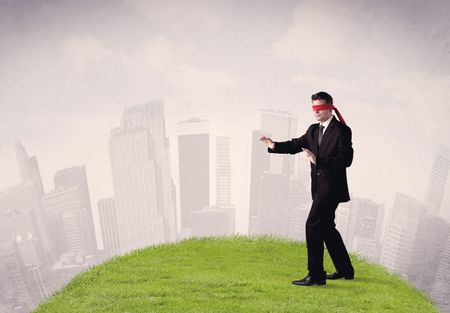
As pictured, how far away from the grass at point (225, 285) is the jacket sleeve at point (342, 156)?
1689mm

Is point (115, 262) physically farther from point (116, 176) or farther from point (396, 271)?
point (116, 176)

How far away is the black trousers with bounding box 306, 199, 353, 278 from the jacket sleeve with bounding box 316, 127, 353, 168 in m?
0.46

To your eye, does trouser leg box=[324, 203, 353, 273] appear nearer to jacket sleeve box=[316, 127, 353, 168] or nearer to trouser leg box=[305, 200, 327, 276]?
trouser leg box=[305, 200, 327, 276]

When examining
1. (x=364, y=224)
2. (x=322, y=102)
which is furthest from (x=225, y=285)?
(x=364, y=224)

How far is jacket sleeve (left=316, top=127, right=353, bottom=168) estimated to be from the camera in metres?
6.64

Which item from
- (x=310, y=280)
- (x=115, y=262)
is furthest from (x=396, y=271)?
(x=115, y=262)

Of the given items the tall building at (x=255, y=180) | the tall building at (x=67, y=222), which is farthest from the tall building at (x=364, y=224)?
the tall building at (x=67, y=222)

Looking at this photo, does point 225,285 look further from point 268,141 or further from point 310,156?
point 310,156

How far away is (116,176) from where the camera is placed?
7538 cm

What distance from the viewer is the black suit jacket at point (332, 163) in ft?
21.9

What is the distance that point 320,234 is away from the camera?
6930mm

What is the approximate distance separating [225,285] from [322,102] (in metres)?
2.78

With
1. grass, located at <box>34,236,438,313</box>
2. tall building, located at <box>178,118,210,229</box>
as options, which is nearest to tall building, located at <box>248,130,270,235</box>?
tall building, located at <box>178,118,210,229</box>

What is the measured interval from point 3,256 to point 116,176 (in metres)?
17.0
